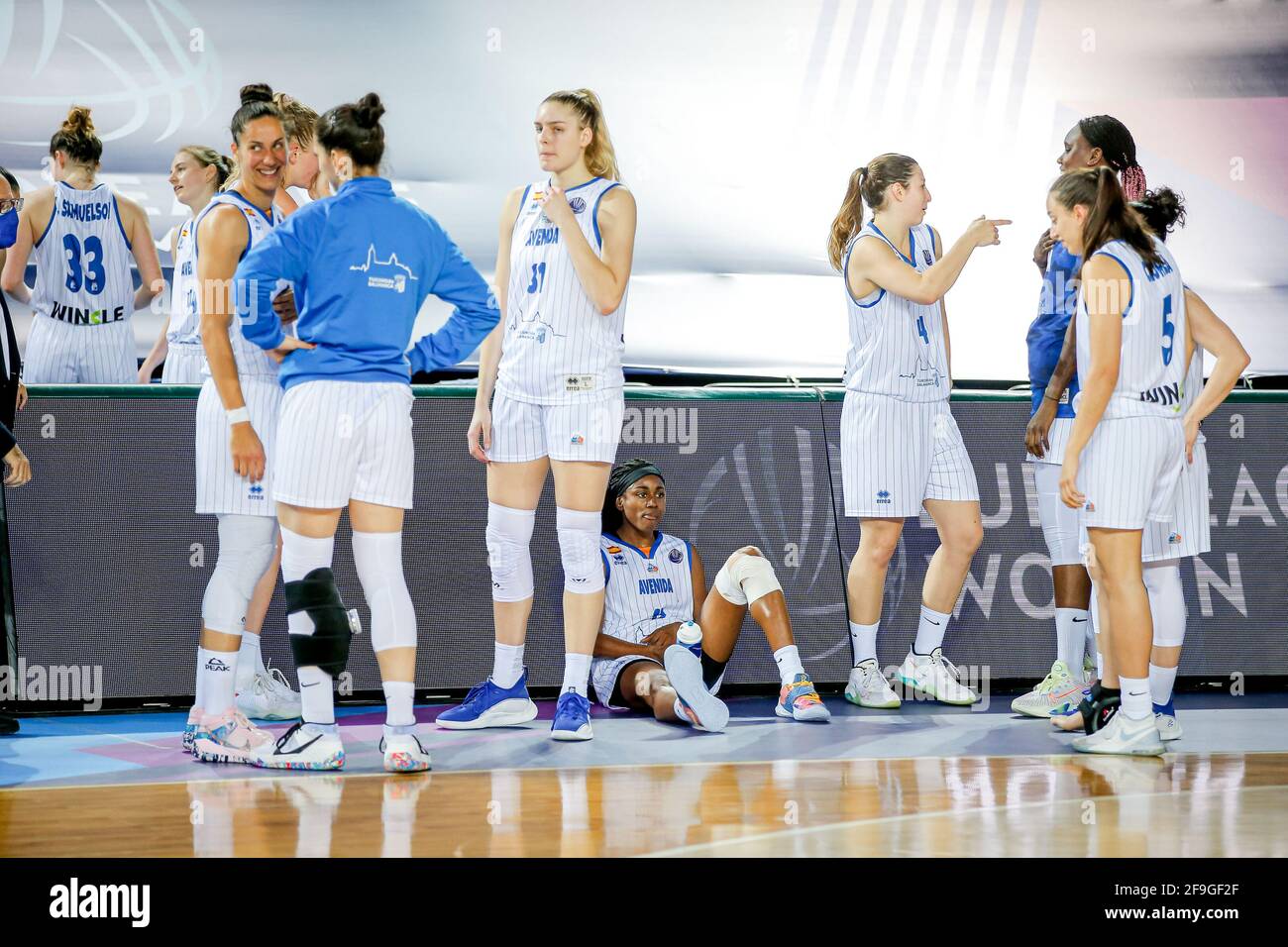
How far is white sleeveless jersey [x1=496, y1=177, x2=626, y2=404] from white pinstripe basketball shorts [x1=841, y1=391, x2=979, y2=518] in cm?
112

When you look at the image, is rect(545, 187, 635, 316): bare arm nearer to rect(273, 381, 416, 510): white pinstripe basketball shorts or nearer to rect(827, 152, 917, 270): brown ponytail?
rect(273, 381, 416, 510): white pinstripe basketball shorts

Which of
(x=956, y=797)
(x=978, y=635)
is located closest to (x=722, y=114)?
(x=978, y=635)

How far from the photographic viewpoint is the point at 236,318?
4.27 metres

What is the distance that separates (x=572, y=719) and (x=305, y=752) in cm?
87

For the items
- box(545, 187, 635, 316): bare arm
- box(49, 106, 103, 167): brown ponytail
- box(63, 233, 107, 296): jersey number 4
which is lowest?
box(545, 187, 635, 316): bare arm

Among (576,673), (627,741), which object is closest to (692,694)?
(627,741)

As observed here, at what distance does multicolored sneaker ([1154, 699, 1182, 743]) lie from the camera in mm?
4613

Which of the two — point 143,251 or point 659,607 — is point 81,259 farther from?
point 659,607

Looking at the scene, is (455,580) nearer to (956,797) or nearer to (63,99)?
(956,797)

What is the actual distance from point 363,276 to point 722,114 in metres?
3.65

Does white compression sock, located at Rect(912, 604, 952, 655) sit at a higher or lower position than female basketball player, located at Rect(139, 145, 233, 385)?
lower

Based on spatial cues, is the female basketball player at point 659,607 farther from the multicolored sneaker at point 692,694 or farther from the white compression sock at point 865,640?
the white compression sock at point 865,640

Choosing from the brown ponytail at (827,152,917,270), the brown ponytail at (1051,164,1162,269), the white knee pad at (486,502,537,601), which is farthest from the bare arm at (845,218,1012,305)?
the white knee pad at (486,502,537,601)

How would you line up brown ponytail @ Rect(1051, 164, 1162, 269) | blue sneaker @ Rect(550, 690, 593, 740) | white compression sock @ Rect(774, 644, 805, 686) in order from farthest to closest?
white compression sock @ Rect(774, 644, 805, 686) < blue sneaker @ Rect(550, 690, 593, 740) < brown ponytail @ Rect(1051, 164, 1162, 269)
